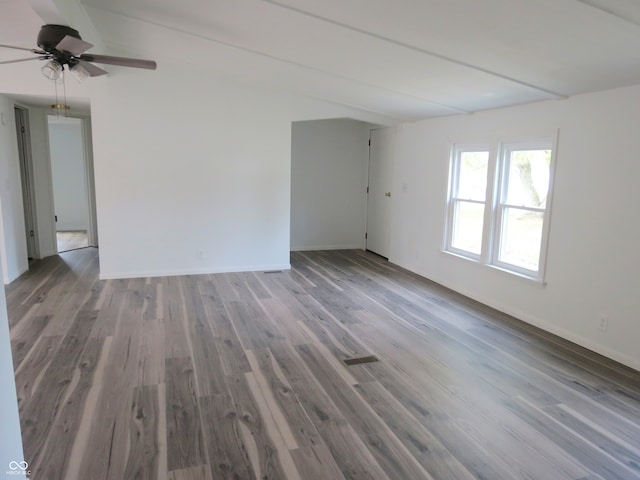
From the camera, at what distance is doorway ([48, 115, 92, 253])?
916 cm

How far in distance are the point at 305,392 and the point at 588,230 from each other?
9.24ft

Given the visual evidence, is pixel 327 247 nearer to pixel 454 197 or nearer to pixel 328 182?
pixel 328 182

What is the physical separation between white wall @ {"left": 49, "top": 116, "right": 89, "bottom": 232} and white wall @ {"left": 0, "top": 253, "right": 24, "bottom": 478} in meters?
8.59

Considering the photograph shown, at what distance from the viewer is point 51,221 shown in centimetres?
707

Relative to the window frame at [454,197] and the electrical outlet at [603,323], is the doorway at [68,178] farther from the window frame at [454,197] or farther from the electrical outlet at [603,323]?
the electrical outlet at [603,323]

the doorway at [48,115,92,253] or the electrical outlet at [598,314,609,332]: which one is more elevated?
the doorway at [48,115,92,253]

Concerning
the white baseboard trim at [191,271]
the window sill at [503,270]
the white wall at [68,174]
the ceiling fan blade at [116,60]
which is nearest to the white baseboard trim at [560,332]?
the window sill at [503,270]

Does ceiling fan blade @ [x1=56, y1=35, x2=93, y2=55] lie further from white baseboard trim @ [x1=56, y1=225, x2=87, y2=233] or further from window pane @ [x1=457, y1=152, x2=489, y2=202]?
white baseboard trim @ [x1=56, y1=225, x2=87, y2=233]

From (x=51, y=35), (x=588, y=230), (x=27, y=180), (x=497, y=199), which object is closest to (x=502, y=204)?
(x=497, y=199)

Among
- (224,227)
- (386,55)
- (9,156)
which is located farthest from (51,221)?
(386,55)

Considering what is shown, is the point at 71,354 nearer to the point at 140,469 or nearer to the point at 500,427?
the point at 140,469

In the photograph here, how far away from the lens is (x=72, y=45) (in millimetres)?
3033

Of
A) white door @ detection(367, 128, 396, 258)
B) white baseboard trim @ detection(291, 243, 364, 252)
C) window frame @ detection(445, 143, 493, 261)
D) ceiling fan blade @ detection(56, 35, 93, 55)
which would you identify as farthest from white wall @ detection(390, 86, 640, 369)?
ceiling fan blade @ detection(56, 35, 93, 55)

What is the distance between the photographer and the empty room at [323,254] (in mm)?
2494
